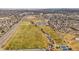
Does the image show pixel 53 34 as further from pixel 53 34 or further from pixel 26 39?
pixel 26 39

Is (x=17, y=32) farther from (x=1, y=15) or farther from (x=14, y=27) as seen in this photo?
(x=1, y=15)

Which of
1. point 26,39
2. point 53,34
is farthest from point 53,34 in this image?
point 26,39
